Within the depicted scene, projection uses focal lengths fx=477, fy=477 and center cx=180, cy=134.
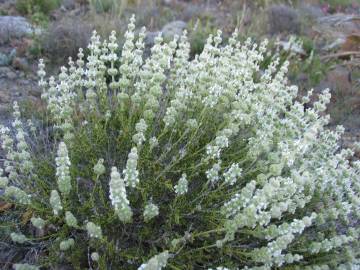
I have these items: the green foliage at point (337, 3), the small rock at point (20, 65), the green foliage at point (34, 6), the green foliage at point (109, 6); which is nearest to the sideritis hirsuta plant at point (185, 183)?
the small rock at point (20, 65)

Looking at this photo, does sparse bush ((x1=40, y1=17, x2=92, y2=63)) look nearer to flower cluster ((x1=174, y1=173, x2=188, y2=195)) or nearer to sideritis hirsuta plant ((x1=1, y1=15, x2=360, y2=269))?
sideritis hirsuta plant ((x1=1, y1=15, x2=360, y2=269))

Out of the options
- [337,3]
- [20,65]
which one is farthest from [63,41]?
[337,3]

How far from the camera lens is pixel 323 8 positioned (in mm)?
8719

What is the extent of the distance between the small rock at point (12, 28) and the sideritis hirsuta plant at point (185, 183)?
257 cm

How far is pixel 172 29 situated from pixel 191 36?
1.54 feet

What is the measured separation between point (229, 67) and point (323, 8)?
6.73 metres

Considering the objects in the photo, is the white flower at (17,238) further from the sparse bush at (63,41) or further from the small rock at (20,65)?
the sparse bush at (63,41)

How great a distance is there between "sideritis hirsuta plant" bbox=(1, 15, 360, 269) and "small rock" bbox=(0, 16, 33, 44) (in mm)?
2575

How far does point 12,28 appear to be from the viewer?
5.15m

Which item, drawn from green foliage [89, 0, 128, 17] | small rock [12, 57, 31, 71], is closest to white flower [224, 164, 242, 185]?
small rock [12, 57, 31, 71]

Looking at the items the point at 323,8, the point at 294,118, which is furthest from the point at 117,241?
the point at 323,8

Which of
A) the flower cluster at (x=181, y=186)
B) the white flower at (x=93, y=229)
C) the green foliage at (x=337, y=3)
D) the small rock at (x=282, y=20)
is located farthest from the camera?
the green foliage at (x=337, y=3)

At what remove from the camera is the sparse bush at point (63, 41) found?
15.5 ft

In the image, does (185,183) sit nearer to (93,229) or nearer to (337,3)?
(93,229)
